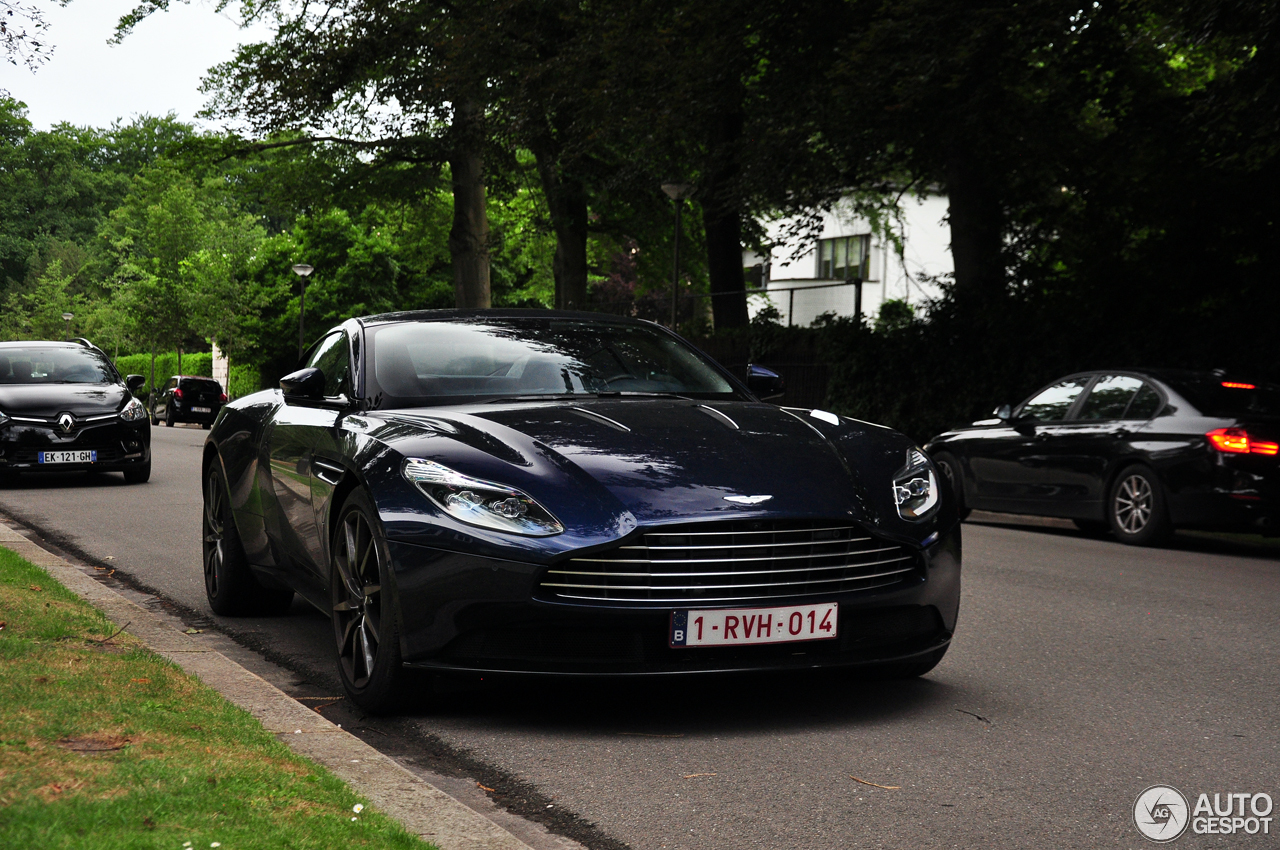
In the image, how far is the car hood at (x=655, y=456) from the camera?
4.66 m

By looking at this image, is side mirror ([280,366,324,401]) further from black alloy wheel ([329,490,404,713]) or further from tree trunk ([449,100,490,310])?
tree trunk ([449,100,490,310])

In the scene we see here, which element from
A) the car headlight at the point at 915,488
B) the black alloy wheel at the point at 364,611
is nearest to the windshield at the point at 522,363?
the black alloy wheel at the point at 364,611

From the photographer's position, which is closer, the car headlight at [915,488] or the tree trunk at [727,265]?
the car headlight at [915,488]

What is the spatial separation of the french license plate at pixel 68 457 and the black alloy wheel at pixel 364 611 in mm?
11274

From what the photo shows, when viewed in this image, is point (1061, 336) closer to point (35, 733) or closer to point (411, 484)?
point (411, 484)

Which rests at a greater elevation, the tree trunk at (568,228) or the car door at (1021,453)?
the tree trunk at (568,228)

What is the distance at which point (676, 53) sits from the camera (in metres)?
19.4

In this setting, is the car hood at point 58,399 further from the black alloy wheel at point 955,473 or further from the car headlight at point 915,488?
the car headlight at point 915,488

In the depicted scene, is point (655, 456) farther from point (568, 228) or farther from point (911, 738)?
point (568, 228)

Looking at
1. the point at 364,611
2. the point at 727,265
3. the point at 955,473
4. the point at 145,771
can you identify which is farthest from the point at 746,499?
the point at 727,265

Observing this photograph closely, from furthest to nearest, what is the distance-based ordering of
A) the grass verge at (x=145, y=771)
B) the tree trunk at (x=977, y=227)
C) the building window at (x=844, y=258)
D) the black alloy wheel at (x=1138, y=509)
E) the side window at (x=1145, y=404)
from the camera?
the building window at (x=844, y=258), the tree trunk at (x=977, y=227), the side window at (x=1145, y=404), the black alloy wheel at (x=1138, y=509), the grass verge at (x=145, y=771)

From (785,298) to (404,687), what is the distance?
22.6 meters

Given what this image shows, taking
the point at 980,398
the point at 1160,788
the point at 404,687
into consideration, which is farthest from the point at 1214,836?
the point at 980,398

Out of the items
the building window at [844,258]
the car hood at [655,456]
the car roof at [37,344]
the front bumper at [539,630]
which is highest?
the building window at [844,258]
